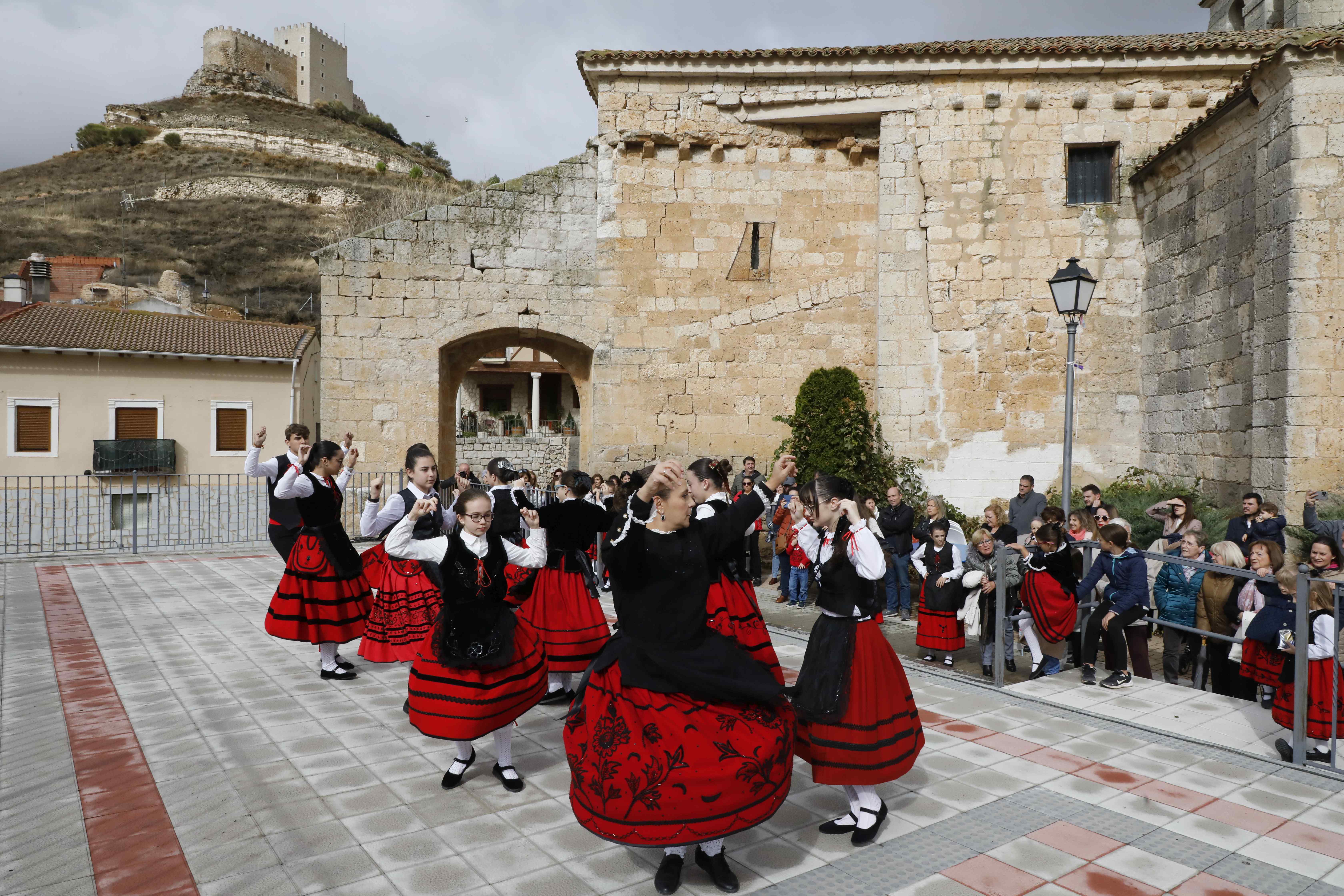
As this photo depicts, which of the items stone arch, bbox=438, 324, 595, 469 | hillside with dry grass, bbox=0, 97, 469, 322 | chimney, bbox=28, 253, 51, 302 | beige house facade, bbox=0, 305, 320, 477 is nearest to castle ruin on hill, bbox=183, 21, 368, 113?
hillside with dry grass, bbox=0, 97, 469, 322

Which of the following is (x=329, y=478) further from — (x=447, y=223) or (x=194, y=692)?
(x=447, y=223)

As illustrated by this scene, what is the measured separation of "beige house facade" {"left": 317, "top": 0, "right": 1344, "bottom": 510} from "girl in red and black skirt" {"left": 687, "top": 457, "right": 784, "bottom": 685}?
827 cm

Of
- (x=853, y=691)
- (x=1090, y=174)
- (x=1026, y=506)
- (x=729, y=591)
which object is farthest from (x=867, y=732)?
(x=1090, y=174)

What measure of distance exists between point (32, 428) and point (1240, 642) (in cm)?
2687

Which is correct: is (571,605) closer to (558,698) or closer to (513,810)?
(558,698)

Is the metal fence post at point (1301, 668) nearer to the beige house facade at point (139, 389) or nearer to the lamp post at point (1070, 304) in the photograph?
the lamp post at point (1070, 304)

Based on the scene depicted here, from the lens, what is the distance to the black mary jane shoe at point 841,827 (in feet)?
12.2

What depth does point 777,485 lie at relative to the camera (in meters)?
3.69

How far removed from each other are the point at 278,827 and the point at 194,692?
2625 mm

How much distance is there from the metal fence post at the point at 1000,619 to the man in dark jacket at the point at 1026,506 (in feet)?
11.4

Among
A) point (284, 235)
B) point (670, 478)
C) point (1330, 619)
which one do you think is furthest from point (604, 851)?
point (284, 235)

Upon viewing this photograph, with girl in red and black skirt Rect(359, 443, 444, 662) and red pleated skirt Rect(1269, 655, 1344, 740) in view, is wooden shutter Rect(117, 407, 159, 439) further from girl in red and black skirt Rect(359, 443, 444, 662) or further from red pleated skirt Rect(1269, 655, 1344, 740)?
red pleated skirt Rect(1269, 655, 1344, 740)

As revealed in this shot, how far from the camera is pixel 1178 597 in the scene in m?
6.36

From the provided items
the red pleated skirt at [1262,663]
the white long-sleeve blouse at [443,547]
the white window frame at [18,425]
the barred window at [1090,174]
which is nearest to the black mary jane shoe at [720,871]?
the white long-sleeve blouse at [443,547]
